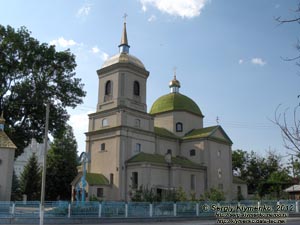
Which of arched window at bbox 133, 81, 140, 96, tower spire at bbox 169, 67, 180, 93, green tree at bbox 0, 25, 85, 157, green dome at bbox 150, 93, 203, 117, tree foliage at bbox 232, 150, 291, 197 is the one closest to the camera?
green tree at bbox 0, 25, 85, 157

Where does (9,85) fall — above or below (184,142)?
above

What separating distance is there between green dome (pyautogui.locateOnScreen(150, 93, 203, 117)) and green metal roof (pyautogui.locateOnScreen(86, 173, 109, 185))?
13.7 meters

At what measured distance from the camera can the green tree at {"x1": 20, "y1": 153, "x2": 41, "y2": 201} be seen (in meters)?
51.6

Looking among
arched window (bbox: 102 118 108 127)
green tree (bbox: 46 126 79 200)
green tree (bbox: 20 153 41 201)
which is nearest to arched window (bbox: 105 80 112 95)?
arched window (bbox: 102 118 108 127)

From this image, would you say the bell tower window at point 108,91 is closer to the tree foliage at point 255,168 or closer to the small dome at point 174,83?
the small dome at point 174,83

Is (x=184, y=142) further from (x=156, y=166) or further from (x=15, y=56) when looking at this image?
(x=15, y=56)

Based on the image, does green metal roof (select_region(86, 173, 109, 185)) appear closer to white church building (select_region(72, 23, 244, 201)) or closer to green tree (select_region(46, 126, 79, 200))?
white church building (select_region(72, 23, 244, 201))

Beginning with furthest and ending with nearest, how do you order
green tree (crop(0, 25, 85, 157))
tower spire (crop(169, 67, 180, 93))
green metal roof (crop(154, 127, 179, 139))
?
tower spire (crop(169, 67, 180, 93))
green metal roof (crop(154, 127, 179, 139))
green tree (crop(0, 25, 85, 157))

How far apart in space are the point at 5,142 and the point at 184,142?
2074 centimetres

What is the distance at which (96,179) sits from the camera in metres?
34.3

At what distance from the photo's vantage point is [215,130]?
141ft

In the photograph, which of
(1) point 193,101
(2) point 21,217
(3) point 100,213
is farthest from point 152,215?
(1) point 193,101

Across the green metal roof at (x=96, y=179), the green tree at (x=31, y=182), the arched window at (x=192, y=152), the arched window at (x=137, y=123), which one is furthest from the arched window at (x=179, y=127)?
the green tree at (x=31, y=182)

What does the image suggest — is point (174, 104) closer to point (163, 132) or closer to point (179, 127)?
point (179, 127)
